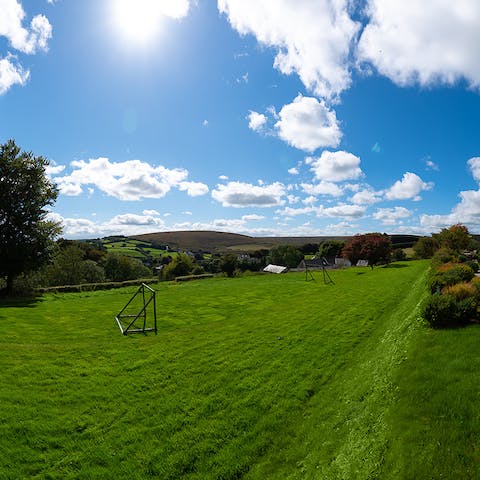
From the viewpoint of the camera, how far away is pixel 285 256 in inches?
5930

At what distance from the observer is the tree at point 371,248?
67750mm

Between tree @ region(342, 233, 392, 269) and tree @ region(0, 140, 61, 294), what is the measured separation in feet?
184

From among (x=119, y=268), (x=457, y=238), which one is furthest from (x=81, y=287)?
(x=457, y=238)

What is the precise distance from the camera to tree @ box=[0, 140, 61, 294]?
3472 centimetres

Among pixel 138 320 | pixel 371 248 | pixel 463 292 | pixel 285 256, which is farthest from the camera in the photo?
pixel 285 256

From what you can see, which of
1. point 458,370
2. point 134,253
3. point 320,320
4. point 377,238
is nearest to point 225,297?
point 320,320

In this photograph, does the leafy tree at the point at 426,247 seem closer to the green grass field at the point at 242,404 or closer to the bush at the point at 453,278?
the bush at the point at 453,278

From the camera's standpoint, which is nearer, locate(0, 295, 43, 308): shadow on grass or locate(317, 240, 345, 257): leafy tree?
locate(0, 295, 43, 308): shadow on grass

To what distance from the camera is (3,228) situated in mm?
34844

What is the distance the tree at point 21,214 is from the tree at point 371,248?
5606 cm

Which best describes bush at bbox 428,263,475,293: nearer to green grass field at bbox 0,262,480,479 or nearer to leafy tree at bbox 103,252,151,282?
green grass field at bbox 0,262,480,479

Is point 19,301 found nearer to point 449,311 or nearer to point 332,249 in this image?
point 449,311

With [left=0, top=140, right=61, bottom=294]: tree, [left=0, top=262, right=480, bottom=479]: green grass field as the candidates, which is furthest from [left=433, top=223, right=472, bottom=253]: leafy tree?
[left=0, top=140, right=61, bottom=294]: tree

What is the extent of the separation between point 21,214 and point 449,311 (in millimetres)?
38920
